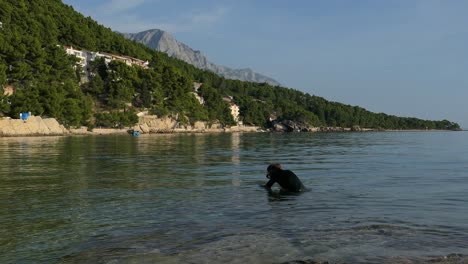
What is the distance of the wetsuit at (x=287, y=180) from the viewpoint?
58.1 feet

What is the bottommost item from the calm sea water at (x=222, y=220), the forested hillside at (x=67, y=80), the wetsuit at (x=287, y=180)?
the calm sea water at (x=222, y=220)

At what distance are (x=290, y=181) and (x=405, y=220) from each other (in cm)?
592

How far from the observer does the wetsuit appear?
1770cm

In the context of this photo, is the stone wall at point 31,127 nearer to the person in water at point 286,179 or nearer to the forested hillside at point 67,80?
the forested hillside at point 67,80

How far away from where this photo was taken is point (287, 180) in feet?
58.2

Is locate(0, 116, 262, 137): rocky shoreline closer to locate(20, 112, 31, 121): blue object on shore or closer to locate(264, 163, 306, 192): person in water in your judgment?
locate(20, 112, 31, 121): blue object on shore

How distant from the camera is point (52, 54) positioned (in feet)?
429

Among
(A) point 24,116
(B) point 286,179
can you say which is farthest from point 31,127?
(B) point 286,179

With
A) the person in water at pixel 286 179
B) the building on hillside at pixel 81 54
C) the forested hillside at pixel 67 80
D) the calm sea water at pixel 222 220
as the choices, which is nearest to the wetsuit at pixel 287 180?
the person in water at pixel 286 179

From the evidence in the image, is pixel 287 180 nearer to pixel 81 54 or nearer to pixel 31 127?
pixel 31 127

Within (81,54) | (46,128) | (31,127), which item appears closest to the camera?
(31,127)

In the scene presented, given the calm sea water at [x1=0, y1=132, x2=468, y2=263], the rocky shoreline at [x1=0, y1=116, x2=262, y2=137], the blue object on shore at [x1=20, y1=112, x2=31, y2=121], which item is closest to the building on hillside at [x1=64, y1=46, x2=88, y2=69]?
the rocky shoreline at [x1=0, y1=116, x2=262, y2=137]

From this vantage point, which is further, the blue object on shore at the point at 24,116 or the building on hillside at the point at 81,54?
the building on hillside at the point at 81,54

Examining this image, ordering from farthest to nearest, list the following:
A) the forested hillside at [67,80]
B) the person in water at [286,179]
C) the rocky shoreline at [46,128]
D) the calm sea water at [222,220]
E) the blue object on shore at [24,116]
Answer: the forested hillside at [67,80] < the blue object on shore at [24,116] < the rocky shoreline at [46,128] < the person in water at [286,179] < the calm sea water at [222,220]
